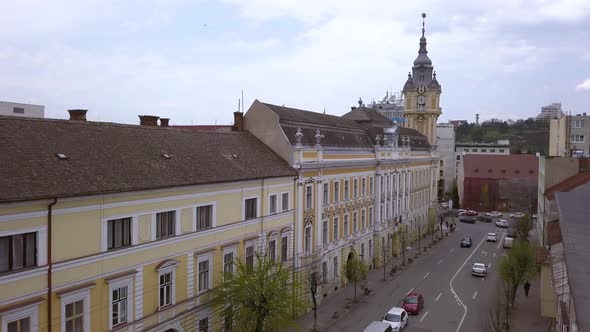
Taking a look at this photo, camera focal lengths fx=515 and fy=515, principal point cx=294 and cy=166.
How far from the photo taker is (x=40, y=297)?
17766 millimetres

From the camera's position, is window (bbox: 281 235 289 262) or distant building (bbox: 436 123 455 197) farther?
distant building (bbox: 436 123 455 197)

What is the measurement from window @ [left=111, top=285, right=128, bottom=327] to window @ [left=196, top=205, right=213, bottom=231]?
17.0 ft

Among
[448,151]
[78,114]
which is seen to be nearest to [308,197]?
[78,114]

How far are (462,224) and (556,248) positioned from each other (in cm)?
5573

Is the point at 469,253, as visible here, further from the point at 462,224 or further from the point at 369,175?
the point at 462,224

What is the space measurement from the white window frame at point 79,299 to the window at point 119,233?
2.02m

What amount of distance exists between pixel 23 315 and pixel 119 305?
14.0ft

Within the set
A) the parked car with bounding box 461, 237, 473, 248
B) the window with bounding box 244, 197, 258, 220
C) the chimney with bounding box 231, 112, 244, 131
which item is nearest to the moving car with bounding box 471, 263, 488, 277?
the parked car with bounding box 461, 237, 473, 248

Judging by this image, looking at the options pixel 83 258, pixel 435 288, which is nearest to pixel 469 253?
pixel 435 288

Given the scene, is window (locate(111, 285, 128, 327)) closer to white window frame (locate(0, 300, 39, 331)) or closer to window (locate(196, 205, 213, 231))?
white window frame (locate(0, 300, 39, 331))

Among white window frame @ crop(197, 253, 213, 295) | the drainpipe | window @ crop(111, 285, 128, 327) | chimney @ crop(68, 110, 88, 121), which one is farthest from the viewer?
chimney @ crop(68, 110, 88, 121)

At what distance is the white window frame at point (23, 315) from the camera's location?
16.8m

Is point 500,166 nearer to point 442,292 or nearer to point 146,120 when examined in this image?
point 442,292

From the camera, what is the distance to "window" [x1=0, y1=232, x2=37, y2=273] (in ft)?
55.4
